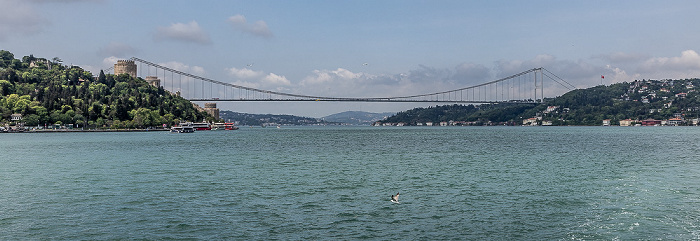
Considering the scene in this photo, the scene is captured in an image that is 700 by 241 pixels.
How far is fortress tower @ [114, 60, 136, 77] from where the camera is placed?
193500 mm

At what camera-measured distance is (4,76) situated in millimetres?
150875

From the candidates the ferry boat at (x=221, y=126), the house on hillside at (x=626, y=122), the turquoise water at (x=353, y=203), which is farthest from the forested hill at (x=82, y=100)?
the house on hillside at (x=626, y=122)

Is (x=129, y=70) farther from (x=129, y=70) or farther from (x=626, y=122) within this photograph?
(x=626, y=122)

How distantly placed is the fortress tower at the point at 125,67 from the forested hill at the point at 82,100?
43.0ft

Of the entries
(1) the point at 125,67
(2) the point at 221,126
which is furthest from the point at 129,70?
(2) the point at 221,126

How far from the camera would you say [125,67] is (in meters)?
194

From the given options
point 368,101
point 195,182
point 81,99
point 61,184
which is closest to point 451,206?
point 195,182

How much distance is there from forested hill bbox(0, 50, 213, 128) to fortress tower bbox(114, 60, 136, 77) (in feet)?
43.0

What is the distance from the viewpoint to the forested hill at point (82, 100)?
4953 inches

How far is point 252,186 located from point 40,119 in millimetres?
122836

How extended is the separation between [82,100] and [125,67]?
60645mm

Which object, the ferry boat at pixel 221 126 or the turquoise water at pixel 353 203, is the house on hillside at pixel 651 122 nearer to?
the ferry boat at pixel 221 126

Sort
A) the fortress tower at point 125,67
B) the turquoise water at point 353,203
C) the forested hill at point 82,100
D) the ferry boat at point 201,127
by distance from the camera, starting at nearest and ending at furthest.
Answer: the turquoise water at point 353,203 → the forested hill at point 82,100 → the ferry boat at point 201,127 → the fortress tower at point 125,67

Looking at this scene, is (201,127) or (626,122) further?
(626,122)
